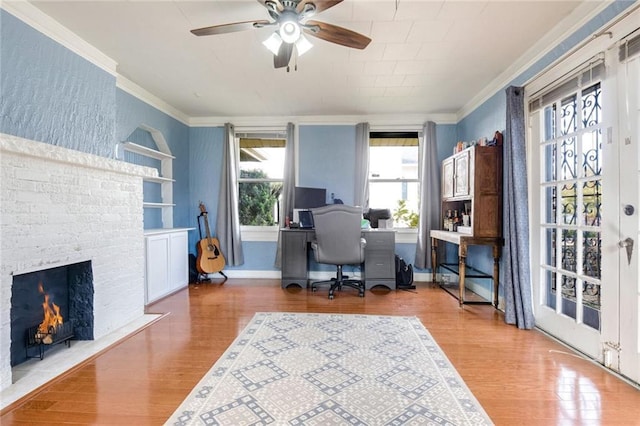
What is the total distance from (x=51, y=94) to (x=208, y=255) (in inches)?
99.5

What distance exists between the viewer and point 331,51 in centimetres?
251

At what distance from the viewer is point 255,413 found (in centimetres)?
142

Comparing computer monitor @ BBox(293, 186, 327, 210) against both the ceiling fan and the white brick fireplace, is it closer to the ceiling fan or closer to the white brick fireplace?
the white brick fireplace

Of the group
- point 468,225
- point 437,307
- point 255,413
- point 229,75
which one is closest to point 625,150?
point 468,225

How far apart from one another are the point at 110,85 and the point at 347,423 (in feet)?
11.0

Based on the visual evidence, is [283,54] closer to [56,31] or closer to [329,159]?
[56,31]

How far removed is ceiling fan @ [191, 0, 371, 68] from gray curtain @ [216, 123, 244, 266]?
2.42 metres

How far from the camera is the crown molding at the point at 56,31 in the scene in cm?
191

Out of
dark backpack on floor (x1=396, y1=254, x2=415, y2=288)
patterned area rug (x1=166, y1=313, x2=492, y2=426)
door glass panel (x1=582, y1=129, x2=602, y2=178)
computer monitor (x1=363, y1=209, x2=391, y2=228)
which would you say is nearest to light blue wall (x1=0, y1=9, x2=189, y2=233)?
patterned area rug (x1=166, y1=313, x2=492, y2=426)

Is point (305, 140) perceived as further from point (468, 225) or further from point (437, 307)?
point (437, 307)

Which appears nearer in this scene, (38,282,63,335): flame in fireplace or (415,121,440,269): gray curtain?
(38,282,63,335): flame in fireplace

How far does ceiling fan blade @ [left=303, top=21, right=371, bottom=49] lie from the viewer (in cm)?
186

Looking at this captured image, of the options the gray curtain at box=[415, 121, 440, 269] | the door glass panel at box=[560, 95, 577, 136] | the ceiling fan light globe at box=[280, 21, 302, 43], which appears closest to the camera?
the ceiling fan light globe at box=[280, 21, 302, 43]

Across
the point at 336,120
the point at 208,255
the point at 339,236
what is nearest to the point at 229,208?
the point at 208,255
